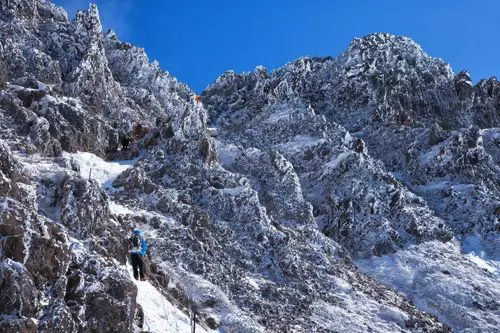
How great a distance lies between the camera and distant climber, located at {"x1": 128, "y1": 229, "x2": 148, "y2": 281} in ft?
75.0

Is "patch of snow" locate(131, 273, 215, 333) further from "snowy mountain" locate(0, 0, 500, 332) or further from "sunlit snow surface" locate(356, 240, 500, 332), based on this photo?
"sunlit snow surface" locate(356, 240, 500, 332)

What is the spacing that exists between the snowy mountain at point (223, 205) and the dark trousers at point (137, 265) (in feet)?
3.15

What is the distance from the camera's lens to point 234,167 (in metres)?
43.9

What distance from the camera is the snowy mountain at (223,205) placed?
19.0 meters

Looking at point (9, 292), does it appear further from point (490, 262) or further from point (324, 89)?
point (324, 89)

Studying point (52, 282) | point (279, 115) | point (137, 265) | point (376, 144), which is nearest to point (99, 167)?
point (137, 265)

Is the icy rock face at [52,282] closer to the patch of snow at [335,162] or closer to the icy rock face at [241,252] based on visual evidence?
the icy rock face at [241,252]

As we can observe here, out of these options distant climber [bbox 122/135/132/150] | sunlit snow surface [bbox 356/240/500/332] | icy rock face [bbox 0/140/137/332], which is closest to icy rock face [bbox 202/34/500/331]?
sunlit snow surface [bbox 356/240/500/332]

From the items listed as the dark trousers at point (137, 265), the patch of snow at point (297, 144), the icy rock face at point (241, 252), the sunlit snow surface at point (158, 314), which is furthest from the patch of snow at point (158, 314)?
the patch of snow at point (297, 144)

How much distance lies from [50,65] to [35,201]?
24459 millimetres

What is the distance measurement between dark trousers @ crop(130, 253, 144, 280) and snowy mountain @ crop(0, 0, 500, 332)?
0.96m

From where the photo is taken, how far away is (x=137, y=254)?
22953 mm

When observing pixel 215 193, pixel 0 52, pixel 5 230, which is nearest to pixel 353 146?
pixel 215 193

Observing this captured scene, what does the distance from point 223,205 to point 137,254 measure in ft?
42.0
